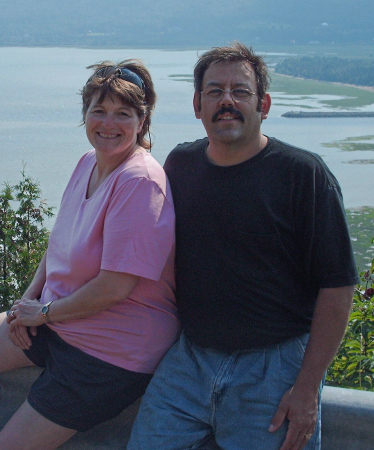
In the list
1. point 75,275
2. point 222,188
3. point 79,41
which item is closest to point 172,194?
point 222,188

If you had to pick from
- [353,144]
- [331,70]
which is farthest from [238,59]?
[331,70]

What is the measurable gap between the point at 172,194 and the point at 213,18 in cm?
4783

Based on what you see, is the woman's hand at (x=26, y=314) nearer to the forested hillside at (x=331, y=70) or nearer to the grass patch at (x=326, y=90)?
the grass patch at (x=326, y=90)

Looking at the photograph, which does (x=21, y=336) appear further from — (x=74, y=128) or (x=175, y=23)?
(x=175, y=23)

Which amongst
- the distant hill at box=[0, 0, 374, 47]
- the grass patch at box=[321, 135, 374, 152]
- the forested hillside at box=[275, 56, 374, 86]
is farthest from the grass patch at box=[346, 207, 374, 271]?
the distant hill at box=[0, 0, 374, 47]

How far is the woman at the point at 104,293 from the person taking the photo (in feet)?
5.98

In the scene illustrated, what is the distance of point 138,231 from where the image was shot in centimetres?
181

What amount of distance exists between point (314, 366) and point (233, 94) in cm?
86

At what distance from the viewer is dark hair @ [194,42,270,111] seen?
→ 189cm

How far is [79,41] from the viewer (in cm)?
3938

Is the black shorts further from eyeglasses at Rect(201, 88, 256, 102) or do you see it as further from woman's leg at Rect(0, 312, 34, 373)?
eyeglasses at Rect(201, 88, 256, 102)

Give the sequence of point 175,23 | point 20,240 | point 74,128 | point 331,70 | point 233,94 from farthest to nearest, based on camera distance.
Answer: point 175,23
point 331,70
point 74,128
point 20,240
point 233,94

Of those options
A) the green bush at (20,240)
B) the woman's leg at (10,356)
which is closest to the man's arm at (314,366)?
the woman's leg at (10,356)

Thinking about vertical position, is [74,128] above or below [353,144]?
above
